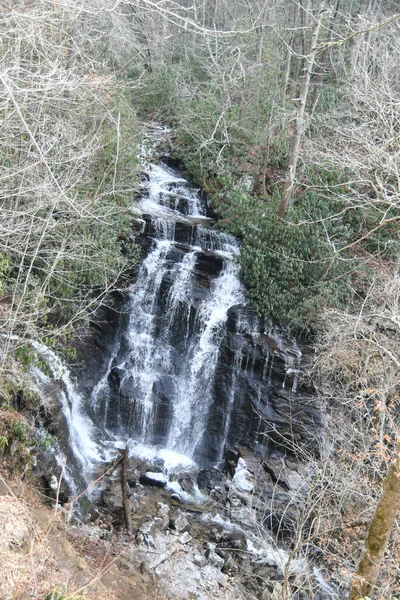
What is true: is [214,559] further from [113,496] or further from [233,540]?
[113,496]

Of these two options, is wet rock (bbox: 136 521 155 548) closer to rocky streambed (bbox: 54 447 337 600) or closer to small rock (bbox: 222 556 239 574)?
rocky streambed (bbox: 54 447 337 600)

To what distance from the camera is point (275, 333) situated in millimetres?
12203

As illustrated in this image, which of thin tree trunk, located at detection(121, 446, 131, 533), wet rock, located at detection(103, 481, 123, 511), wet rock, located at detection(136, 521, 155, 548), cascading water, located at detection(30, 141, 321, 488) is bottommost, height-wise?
wet rock, located at detection(136, 521, 155, 548)

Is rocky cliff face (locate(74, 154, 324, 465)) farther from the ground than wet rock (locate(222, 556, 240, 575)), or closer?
farther from the ground

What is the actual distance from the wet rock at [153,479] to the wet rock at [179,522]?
931 mm

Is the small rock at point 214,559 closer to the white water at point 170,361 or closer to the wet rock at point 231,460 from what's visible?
the wet rock at point 231,460

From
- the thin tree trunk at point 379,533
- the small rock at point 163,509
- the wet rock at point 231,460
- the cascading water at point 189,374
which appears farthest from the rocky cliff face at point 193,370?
the thin tree trunk at point 379,533

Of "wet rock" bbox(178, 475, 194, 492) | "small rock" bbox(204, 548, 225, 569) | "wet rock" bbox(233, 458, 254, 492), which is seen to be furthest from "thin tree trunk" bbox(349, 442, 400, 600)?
"wet rock" bbox(178, 475, 194, 492)

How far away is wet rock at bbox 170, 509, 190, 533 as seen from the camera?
30.7 ft

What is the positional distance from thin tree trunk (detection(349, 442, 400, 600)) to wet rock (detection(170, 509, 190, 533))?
4867 mm

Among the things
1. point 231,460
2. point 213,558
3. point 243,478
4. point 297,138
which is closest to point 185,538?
point 213,558

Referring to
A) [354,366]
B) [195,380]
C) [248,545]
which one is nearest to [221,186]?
[195,380]

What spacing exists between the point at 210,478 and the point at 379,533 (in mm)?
6395

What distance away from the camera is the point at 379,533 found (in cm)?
504
